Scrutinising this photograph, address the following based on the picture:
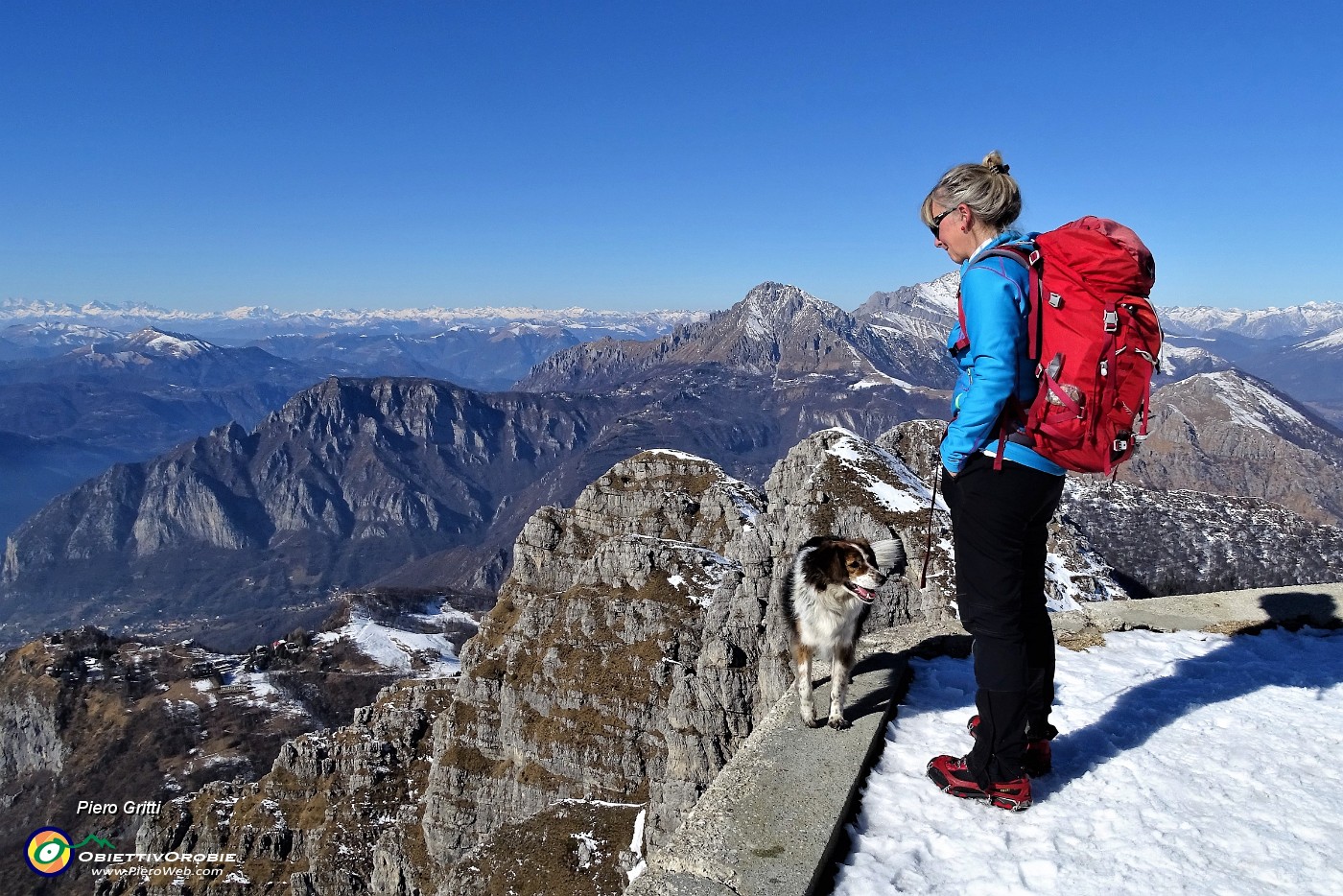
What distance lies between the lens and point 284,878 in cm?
6366

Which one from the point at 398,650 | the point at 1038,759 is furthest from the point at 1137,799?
the point at 398,650

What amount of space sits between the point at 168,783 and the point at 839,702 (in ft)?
526

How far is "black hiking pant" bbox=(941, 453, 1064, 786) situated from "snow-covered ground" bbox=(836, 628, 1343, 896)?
70cm

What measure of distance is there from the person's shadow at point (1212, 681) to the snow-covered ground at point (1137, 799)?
0.03 m

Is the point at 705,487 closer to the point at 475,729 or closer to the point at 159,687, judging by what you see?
the point at 475,729

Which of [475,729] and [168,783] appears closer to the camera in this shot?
[475,729]

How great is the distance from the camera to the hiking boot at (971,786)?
630cm

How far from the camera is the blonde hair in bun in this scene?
596 centimetres

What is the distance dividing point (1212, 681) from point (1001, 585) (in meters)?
5.91

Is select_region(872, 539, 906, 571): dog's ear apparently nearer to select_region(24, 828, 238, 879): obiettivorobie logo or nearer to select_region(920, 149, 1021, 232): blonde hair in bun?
select_region(920, 149, 1021, 232): blonde hair in bun

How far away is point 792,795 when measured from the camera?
6.75 meters

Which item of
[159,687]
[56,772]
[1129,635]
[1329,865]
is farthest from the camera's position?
[159,687]

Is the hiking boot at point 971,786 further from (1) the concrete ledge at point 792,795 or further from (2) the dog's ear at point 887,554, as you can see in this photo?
(2) the dog's ear at point 887,554

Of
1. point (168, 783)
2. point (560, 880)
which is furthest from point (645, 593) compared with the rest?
point (168, 783)
